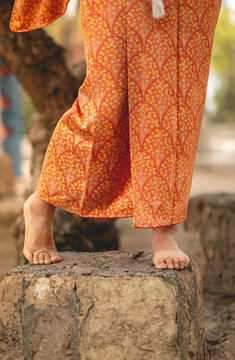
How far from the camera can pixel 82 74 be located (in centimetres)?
332

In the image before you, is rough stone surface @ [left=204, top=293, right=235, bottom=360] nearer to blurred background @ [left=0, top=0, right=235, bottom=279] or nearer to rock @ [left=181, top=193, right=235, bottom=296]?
rock @ [left=181, top=193, right=235, bottom=296]

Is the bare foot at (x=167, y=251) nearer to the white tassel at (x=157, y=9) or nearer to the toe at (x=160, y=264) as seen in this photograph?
the toe at (x=160, y=264)

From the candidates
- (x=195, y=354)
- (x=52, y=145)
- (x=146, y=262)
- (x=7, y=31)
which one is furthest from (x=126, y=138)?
(x=7, y=31)

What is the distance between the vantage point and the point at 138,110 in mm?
1723

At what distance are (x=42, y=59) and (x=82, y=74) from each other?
293 mm

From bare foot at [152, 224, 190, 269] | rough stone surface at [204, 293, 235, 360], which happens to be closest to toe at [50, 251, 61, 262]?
bare foot at [152, 224, 190, 269]

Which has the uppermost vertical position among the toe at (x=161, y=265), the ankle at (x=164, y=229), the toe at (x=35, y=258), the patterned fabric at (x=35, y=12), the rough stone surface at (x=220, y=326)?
the patterned fabric at (x=35, y=12)

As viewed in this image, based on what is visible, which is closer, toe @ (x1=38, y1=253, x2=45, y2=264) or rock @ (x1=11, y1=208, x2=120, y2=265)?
toe @ (x1=38, y1=253, x2=45, y2=264)

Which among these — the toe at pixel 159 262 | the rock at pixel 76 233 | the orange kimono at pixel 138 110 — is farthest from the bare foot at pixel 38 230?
the rock at pixel 76 233

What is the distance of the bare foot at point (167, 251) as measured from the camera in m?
1.77

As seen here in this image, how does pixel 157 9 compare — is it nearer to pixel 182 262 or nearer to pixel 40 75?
pixel 182 262

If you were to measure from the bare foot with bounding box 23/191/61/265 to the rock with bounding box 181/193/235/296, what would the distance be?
1403 millimetres

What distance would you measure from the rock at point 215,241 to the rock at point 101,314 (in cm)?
124

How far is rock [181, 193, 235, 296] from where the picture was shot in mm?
3041
